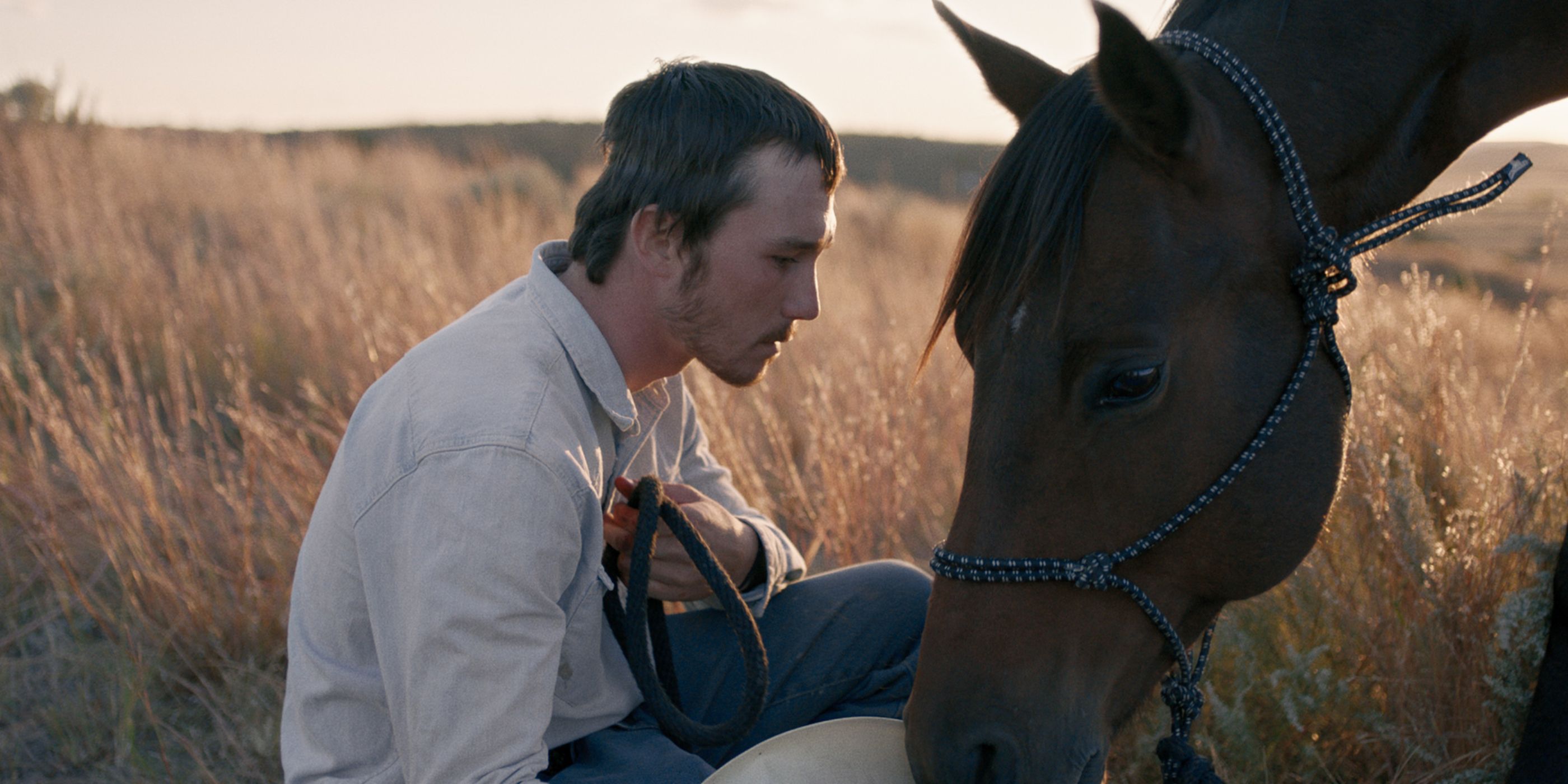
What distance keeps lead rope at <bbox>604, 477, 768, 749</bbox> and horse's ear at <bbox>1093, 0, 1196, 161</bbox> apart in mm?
968

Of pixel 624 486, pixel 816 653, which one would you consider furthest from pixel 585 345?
pixel 816 653

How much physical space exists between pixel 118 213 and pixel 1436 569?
9436 millimetres

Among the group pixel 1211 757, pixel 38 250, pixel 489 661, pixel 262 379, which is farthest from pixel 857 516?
pixel 38 250

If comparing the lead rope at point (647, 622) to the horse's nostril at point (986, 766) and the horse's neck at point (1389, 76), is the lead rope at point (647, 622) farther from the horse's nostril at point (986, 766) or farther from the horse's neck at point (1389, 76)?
the horse's neck at point (1389, 76)

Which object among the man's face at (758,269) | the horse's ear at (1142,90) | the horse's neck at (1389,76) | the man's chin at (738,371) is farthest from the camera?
the man's chin at (738,371)

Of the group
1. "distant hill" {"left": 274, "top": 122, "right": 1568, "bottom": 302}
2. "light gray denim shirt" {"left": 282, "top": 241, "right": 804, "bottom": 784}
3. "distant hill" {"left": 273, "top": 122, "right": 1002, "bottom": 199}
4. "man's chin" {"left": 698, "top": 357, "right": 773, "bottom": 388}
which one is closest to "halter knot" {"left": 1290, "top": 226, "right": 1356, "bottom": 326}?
"distant hill" {"left": 274, "top": 122, "right": 1568, "bottom": 302}

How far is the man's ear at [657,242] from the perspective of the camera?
183 cm

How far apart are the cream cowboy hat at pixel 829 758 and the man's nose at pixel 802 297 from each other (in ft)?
2.57

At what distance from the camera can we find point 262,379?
537cm

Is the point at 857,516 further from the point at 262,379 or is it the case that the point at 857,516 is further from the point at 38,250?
the point at 38,250

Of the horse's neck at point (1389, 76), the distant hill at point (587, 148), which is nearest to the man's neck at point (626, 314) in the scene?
the horse's neck at point (1389, 76)

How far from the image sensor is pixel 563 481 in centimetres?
153

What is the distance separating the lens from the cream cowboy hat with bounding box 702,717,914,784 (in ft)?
4.66

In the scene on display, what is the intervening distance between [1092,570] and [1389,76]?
902mm
